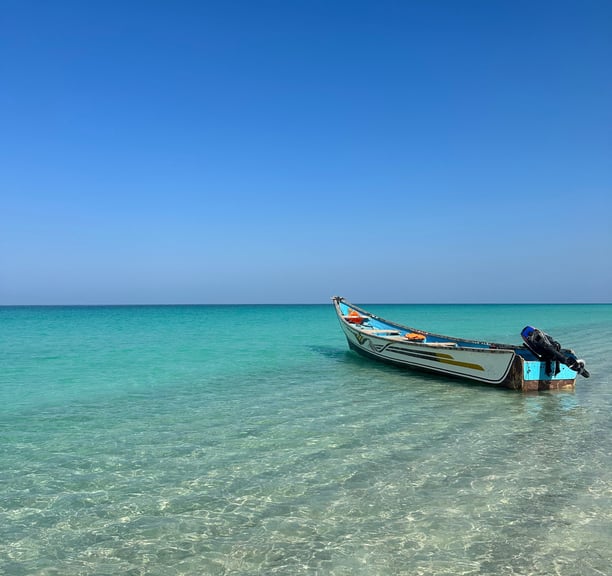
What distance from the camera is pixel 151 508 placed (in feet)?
19.8

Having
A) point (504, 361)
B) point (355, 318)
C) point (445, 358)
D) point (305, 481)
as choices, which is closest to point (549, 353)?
point (504, 361)

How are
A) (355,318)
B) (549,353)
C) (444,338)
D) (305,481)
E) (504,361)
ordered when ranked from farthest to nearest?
(355,318) < (444,338) < (504,361) < (549,353) < (305,481)

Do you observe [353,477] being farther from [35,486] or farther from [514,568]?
[35,486]

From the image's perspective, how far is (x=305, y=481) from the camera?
6.88m

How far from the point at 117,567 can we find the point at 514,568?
3.81 m

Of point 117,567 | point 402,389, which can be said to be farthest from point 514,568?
point 402,389

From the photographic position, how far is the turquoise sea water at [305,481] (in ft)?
15.9

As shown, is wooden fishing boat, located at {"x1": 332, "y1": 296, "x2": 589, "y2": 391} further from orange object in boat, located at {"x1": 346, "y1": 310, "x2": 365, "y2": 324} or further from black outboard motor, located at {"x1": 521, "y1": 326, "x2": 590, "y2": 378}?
orange object in boat, located at {"x1": 346, "y1": 310, "x2": 365, "y2": 324}

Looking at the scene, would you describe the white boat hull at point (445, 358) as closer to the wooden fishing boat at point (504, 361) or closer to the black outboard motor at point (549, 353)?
the wooden fishing boat at point (504, 361)

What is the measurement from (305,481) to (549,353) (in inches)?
384

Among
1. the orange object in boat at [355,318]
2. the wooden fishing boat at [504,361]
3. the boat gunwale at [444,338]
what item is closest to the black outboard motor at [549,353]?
the wooden fishing boat at [504,361]

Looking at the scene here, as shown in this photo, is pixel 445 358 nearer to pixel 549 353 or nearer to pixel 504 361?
pixel 504 361

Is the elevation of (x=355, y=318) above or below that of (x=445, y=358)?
above

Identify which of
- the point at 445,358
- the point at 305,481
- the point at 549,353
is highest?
the point at 549,353
